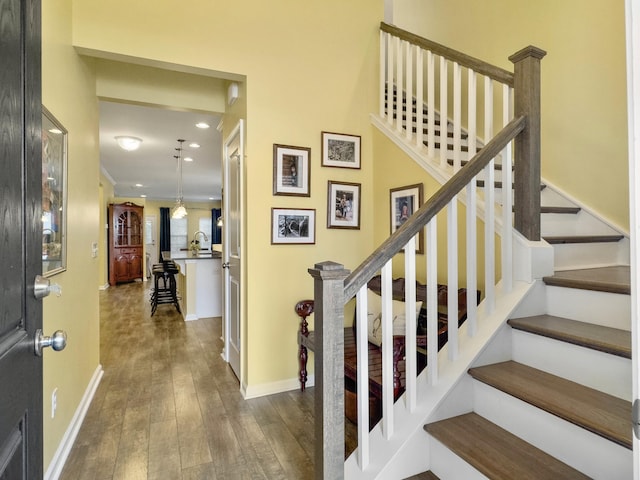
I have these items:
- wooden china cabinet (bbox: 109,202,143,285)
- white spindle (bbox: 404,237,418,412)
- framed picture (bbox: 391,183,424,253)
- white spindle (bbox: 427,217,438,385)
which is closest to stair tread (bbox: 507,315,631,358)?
white spindle (bbox: 427,217,438,385)

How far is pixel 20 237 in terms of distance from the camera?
76 cm

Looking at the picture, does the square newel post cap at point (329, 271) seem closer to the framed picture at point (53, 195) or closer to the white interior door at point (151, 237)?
the framed picture at point (53, 195)

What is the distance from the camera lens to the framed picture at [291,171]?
9.16ft

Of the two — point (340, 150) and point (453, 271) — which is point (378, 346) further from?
point (340, 150)

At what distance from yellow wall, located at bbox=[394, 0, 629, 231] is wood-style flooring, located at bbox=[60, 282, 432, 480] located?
93.7 inches

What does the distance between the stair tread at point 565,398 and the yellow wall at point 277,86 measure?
64.1 inches

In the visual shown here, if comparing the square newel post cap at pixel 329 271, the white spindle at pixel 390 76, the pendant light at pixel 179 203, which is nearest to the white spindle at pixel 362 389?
the square newel post cap at pixel 329 271

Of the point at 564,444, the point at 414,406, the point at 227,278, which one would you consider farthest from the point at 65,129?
the point at 564,444

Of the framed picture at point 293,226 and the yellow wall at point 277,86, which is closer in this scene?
the yellow wall at point 277,86

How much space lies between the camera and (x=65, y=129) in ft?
6.98

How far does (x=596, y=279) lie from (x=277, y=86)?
8.02ft

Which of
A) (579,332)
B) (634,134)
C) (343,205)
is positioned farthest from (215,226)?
(634,134)

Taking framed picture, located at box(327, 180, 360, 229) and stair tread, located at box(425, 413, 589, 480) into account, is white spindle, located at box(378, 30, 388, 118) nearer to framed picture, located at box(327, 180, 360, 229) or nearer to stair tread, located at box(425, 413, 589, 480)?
framed picture, located at box(327, 180, 360, 229)

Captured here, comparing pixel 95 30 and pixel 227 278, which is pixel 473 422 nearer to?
pixel 227 278
